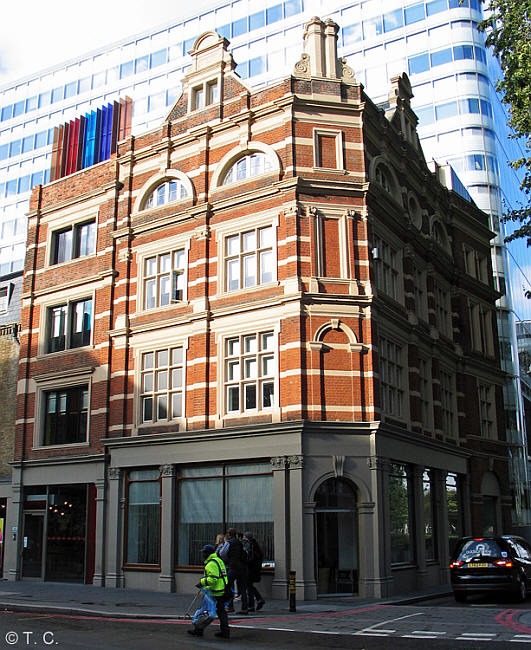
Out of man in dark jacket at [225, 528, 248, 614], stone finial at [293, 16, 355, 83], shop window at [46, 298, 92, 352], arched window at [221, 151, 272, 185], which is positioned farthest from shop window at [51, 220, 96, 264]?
man in dark jacket at [225, 528, 248, 614]

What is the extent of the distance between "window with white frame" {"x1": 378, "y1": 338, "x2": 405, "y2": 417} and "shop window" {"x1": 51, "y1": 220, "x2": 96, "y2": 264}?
446 inches

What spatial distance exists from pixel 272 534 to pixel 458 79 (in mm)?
38768

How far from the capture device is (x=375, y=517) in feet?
65.3

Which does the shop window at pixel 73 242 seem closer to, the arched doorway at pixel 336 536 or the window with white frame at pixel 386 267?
the window with white frame at pixel 386 267

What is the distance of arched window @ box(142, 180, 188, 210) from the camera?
2462cm

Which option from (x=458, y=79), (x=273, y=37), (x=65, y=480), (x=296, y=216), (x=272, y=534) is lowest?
(x=272, y=534)

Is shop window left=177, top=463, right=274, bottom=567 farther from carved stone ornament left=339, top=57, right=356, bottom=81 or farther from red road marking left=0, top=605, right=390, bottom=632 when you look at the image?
carved stone ornament left=339, top=57, right=356, bottom=81

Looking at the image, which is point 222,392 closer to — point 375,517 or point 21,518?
point 375,517

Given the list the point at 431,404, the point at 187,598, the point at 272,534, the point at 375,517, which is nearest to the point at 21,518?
the point at 187,598

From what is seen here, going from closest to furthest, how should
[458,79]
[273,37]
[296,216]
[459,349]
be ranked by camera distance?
[296,216], [459,349], [458,79], [273,37]

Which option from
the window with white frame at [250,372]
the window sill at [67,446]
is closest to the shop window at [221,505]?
the window with white frame at [250,372]

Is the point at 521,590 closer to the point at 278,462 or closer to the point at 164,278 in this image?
the point at 278,462

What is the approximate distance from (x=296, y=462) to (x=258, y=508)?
1938 mm

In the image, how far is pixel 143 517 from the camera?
899 inches
